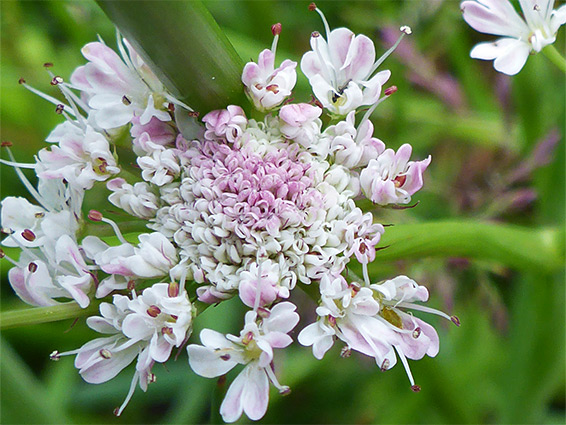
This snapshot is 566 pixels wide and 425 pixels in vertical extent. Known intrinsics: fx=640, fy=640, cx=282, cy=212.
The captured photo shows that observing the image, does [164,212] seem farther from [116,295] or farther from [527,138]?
[527,138]

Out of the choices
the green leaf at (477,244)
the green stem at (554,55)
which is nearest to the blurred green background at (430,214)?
the green leaf at (477,244)

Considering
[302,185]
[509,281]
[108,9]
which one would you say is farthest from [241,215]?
[509,281]

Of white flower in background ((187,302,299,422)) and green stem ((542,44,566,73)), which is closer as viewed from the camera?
white flower in background ((187,302,299,422))

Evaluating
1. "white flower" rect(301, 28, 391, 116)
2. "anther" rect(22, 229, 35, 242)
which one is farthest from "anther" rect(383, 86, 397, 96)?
"anther" rect(22, 229, 35, 242)

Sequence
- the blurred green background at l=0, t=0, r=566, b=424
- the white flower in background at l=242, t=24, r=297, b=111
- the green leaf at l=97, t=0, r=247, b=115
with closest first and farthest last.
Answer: the green leaf at l=97, t=0, r=247, b=115, the white flower in background at l=242, t=24, r=297, b=111, the blurred green background at l=0, t=0, r=566, b=424

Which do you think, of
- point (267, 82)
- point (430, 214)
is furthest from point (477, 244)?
point (430, 214)

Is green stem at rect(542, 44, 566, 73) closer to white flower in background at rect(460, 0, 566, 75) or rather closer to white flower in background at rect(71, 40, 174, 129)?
white flower in background at rect(460, 0, 566, 75)
